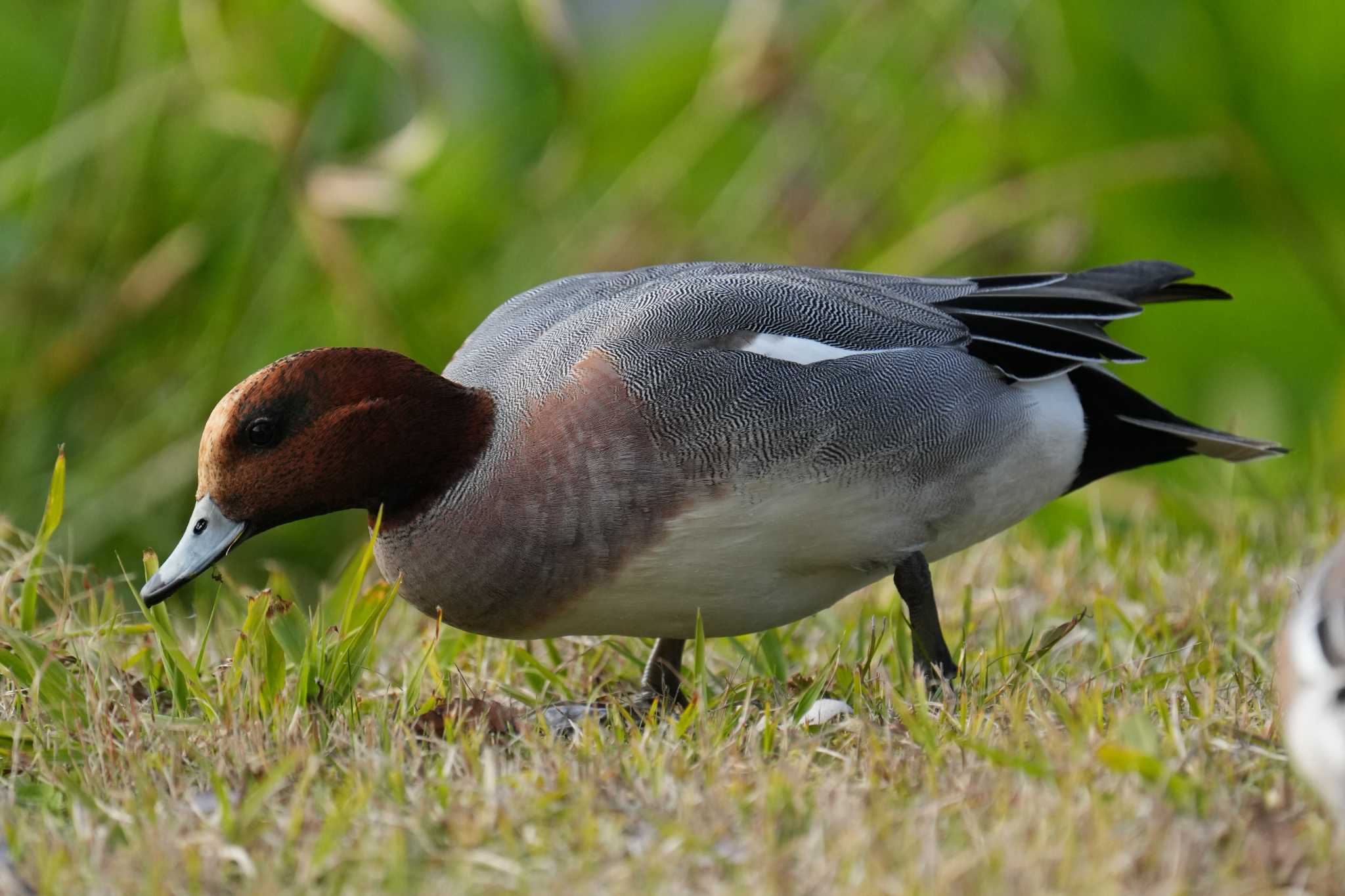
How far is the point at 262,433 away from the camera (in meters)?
2.47

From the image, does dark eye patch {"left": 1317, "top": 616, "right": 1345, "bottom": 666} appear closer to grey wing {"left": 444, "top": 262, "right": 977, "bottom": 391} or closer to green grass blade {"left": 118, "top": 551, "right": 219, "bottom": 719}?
grey wing {"left": 444, "top": 262, "right": 977, "bottom": 391}

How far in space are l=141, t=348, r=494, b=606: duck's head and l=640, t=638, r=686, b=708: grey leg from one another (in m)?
0.49

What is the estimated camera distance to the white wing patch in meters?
2.58

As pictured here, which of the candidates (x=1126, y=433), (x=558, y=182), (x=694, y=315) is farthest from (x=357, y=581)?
(x=558, y=182)

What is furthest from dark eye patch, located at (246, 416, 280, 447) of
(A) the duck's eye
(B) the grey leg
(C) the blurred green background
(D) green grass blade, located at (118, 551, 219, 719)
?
(C) the blurred green background

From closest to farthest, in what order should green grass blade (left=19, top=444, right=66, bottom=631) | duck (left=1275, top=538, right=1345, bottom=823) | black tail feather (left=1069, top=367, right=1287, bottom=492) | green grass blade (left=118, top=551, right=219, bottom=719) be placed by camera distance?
1. duck (left=1275, top=538, right=1345, bottom=823)
2. green grass blade (left=118, top=551, right=219, bottom=719)
3. green grass blade (left=19, top=444, right=66, bottom=631)
4. black tail feather (left=1069, top=367, right=1287, bottom=492)

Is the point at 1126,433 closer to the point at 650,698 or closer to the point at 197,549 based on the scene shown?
the point at 650,698

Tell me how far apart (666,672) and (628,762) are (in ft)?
2.32

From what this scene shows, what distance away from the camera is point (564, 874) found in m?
1.67

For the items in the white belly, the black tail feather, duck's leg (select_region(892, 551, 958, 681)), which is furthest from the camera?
the black tail feather

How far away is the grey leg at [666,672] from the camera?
2668 mm

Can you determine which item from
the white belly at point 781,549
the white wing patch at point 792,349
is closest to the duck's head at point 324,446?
the white belly at point 781,549

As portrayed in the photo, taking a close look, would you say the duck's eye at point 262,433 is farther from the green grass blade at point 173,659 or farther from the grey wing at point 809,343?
the grey wing at point 809,343

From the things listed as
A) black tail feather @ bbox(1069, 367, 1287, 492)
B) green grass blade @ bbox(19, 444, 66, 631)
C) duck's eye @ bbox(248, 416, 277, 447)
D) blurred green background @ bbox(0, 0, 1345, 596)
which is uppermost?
blurred green background @ bbox(0, 0, 1345, 596)
